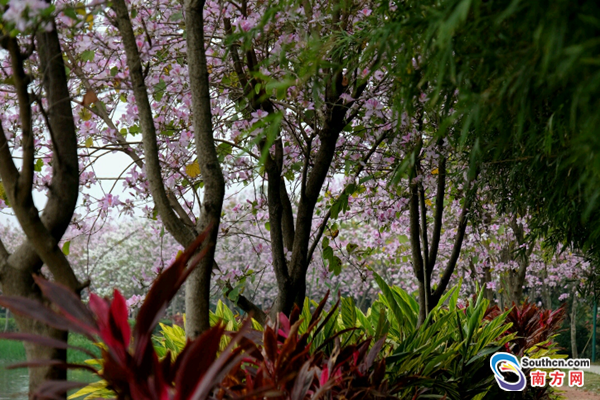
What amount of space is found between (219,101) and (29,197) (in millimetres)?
2691

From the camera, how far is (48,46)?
82.7 inches

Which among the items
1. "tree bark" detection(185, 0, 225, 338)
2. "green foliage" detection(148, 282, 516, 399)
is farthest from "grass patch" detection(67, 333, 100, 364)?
"tree bark" detection(185, 0, 225, 338)

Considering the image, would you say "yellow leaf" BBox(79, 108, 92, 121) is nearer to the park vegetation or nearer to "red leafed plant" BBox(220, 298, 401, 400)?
the park vegetation

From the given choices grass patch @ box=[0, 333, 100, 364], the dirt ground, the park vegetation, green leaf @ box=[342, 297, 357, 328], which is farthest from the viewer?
grass patch @ box=[0, 333, 100, 364]

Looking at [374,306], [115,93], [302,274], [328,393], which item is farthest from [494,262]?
[328,393]

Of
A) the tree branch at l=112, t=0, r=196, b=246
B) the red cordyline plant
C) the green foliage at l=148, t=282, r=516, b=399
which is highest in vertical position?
the tree branch at l=112, t=0, r=196, b=246

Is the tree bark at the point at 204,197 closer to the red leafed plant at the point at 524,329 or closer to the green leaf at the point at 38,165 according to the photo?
the green leaf at the point at 38,165

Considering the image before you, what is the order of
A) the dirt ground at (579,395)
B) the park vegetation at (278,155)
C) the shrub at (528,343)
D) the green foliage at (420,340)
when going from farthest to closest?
1. the dirt ground at (579,395)
2. the shrub at (528,343)
3. the green foliage at (420,340)
4. the park vegetation at (278,155)

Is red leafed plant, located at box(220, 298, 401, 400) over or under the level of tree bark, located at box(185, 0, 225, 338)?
under

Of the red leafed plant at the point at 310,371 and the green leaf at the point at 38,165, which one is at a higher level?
the green leaf at the point at 38,165

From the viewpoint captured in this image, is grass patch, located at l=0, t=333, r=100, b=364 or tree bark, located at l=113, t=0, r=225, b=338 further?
grass patch, located at l=0, t=333, r=100, b=364

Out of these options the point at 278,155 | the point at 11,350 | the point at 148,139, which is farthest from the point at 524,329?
the point at 11,350

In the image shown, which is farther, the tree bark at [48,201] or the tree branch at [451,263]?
the tree branch at [451,263]

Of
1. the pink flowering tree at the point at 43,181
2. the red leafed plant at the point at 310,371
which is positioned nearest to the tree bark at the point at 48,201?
the pink flowering tree at the point at 43,181
